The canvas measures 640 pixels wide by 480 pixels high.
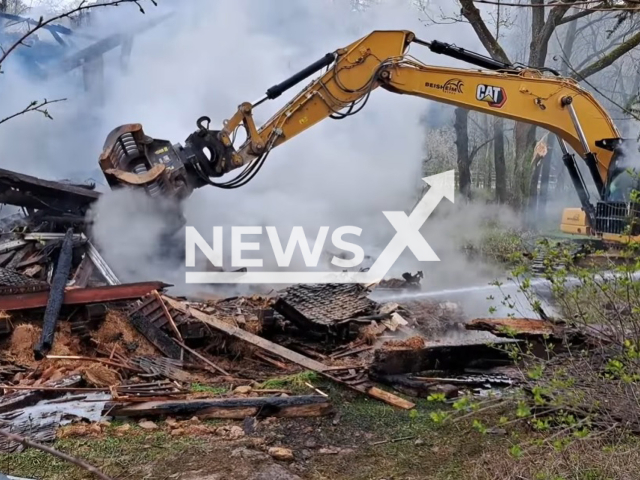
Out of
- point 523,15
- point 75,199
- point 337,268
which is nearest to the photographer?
point 75,199

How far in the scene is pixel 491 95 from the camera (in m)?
7.91

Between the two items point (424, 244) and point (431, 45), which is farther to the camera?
point (424, 244)

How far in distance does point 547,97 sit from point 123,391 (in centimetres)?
619

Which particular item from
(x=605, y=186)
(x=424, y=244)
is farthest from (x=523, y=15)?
(x=605, y=186)

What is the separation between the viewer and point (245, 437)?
14.0ft

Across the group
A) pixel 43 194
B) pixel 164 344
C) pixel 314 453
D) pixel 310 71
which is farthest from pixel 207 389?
pixel 43 194

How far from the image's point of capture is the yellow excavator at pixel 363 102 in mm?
7785

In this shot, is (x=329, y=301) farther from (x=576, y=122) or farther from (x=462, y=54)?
(x=576, y=122)

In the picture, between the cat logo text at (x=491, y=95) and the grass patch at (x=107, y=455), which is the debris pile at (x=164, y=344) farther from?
the cat logo text at (x=491, y=95)

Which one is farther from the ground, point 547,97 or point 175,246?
point 547,97

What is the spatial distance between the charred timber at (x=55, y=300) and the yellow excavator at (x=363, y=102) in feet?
4.23

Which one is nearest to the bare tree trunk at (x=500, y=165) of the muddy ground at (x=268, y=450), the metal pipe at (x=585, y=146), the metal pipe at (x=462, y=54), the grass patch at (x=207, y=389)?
the metal pipe at (x=585, y=146)

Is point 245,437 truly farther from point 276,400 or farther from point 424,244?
point 424,244

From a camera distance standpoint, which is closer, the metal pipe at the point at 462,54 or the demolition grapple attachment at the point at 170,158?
the demolition grapple attachment at the point at 170,158
